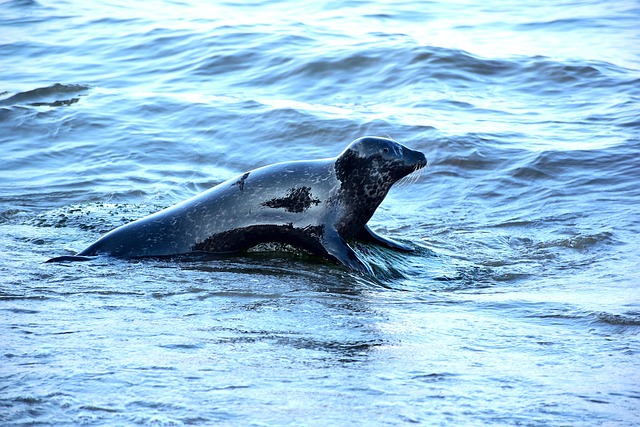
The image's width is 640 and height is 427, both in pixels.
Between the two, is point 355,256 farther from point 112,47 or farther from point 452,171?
point 112,47

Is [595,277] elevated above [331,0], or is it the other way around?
[331,0]

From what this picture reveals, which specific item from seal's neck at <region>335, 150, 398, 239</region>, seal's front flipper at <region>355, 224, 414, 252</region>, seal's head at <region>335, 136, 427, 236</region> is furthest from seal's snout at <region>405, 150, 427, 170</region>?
seal's front flipper at <region>355, 224, 414, 252</region>

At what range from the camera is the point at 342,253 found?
256 inches

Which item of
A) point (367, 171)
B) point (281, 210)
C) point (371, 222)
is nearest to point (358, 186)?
point (367, 171)

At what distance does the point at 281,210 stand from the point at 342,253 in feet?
1.92

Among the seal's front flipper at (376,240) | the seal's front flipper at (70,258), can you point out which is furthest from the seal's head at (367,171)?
the seal's front flipper at (70,258)

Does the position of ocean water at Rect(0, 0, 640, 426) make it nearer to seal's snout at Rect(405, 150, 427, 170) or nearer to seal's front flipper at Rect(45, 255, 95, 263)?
seal's front flipper at Rect(45, 255, 95, 263)

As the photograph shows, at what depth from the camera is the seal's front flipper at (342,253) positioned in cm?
641

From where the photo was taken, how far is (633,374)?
439cm

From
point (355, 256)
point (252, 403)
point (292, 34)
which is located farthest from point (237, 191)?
point (292, 34)

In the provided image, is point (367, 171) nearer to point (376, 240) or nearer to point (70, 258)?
point (376, 240)

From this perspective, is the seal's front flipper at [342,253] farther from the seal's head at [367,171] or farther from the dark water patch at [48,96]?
the dark water patch at [48,96]

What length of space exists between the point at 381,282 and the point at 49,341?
2438 mm

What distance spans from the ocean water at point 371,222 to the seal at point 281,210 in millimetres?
235
